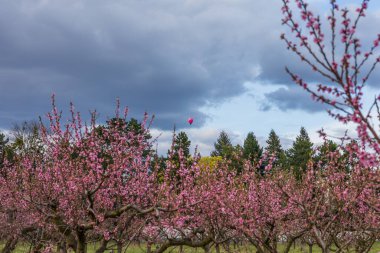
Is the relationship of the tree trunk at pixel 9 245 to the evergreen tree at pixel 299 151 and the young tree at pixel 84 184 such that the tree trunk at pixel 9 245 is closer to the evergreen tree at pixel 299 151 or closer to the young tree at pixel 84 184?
the young tree at pixel 84 184

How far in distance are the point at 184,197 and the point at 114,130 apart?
2.91 m

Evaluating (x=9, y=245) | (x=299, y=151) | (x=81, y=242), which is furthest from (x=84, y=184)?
(x=299, y=151)

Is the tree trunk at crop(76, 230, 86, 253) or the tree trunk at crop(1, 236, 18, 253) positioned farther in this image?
the tree trunk at crop(1, 236, 18, 253)

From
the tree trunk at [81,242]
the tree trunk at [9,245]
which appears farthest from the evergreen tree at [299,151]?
the tree trunk at [81,242]

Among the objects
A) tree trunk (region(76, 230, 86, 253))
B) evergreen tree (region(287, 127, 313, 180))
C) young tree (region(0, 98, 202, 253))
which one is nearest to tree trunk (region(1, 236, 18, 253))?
young tree (region(0, 98, 202, 253))

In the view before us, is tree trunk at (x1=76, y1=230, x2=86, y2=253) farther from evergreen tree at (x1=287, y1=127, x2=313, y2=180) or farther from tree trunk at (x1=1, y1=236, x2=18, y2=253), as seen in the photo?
evergreen tree at (x1=287, y1=127, x2=313, y2=180)

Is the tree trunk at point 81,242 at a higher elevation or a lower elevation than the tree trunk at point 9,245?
lower

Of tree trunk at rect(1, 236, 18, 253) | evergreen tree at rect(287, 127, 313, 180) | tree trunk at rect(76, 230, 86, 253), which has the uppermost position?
evergreen tree at rect(287, 127, 313, 180)

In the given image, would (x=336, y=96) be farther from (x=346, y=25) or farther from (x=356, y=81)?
(x=346, y=25)

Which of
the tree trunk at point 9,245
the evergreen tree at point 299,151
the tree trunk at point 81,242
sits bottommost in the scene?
the tree trunk at point 81,242

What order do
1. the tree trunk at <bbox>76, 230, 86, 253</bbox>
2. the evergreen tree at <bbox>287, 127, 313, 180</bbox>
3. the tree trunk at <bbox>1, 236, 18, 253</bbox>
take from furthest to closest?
the evergreen tree at <bbox>287, 127, 313, 180</bbox>, the tree trunk at <bbox>1, 236, 18, 253</bbox>, the tree trunk at <bbox>76, 230, 86, 253</bbox>

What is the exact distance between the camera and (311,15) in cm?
400

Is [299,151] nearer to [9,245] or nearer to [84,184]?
[9,245]

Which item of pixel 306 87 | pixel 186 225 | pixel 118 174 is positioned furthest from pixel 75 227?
pixel 306 87
